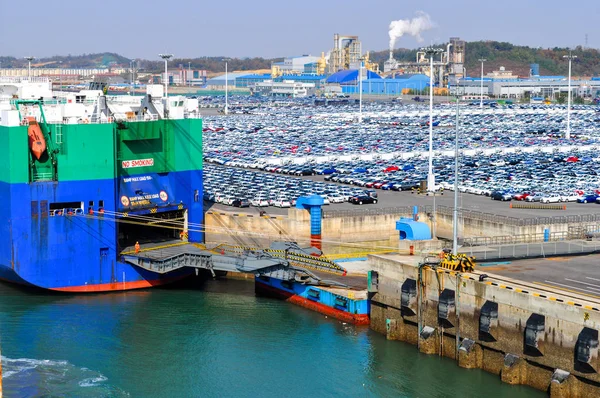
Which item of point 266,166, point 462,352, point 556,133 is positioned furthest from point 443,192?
point 556,133

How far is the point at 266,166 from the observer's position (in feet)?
257

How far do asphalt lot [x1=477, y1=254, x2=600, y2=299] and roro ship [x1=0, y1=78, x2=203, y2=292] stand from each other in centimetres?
1449

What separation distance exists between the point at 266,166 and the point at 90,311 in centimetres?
4259

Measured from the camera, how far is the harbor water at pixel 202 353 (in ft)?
95.3

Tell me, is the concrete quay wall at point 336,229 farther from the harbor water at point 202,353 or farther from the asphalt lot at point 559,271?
the asphalt lot at point 559,271

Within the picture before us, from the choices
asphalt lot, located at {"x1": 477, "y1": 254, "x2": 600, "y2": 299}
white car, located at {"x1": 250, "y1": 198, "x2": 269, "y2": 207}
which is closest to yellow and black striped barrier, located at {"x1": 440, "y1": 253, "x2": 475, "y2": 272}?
asphalt lot, located at {"x1": 477, "y1": 254, "x2": 600, "y2": 299}

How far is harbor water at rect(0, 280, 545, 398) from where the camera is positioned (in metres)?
29.0

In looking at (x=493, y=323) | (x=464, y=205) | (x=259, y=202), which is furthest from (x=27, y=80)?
(x=493, y=323)

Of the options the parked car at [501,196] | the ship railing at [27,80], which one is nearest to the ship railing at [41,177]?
the ship railing at [27,80]

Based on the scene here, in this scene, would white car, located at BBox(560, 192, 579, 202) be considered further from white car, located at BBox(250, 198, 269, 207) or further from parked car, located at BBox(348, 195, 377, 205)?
white car, located at BBox(250, 198, 269, 207)

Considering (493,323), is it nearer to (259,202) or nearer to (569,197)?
(259,202)

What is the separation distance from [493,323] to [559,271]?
4.73 meters

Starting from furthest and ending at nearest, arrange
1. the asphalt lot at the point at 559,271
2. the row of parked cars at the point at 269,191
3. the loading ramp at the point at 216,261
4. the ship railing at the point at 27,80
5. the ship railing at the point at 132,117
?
the row of parked cars at the point at 269,191, the ship railing at the point at 27,80, the ship railing at the point at 132,117, the loading ramp at the point at 216,261, the asphalt lot at the point at 559,271

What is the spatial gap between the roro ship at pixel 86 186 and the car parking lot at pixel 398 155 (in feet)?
44.9
